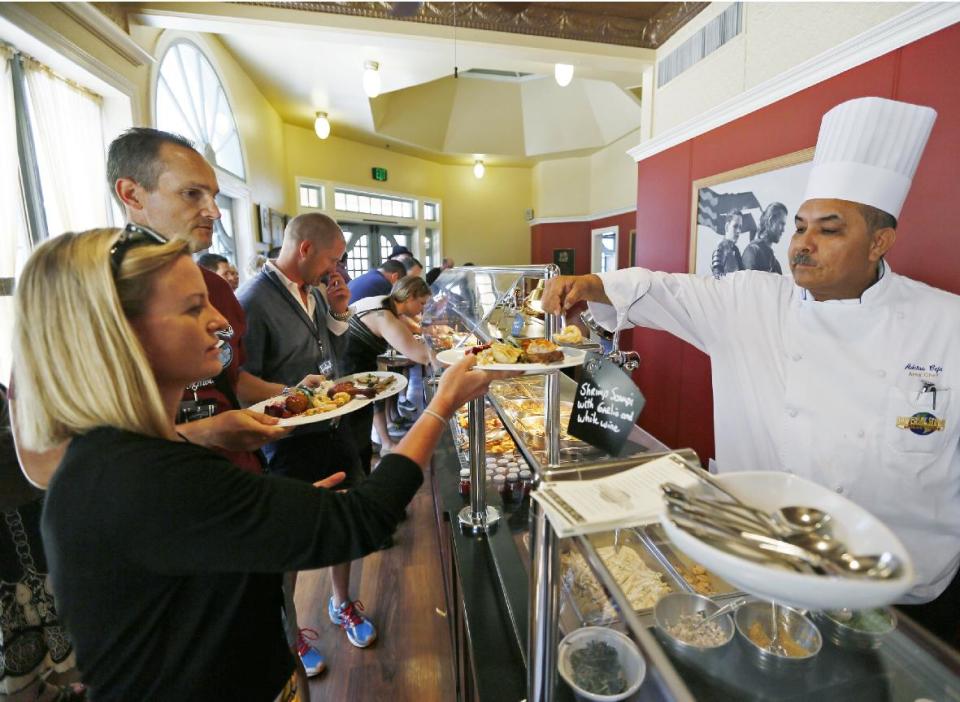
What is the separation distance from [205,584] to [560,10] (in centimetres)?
496

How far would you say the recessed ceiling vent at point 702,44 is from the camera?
137 inches

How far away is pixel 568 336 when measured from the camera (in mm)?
1602

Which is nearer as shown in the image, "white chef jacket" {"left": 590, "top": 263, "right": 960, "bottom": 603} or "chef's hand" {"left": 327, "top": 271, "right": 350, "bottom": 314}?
"white chef jacket" {"left": 590, "top": 263, "right": 960, "bottom": 603}

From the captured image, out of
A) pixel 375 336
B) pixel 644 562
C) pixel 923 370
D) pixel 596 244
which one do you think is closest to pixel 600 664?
pixel 644 562

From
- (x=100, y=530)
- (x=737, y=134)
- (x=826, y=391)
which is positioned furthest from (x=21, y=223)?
(x=737, y=134)

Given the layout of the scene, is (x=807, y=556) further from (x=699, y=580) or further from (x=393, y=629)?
(x=393, y=629)

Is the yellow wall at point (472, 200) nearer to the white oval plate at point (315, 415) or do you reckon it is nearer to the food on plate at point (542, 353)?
the white oval plate at point (315, 415)

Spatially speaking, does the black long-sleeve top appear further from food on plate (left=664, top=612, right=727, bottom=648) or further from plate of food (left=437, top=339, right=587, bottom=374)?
food on plate (left=664, top=612, right=727, bottom=648)

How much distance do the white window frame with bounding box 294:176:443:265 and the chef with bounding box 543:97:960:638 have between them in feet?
28.3

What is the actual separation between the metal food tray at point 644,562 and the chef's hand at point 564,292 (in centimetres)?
70

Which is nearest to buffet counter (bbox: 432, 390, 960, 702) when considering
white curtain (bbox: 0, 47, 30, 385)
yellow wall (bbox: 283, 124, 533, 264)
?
white curtain (bbox: 0, 47, 30, 385)

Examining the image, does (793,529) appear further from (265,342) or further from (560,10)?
(560,10)

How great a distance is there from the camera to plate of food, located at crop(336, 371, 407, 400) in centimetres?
225

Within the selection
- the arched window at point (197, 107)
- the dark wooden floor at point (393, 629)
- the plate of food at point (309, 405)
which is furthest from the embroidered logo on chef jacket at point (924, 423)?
the arched window at point (197, 107)
